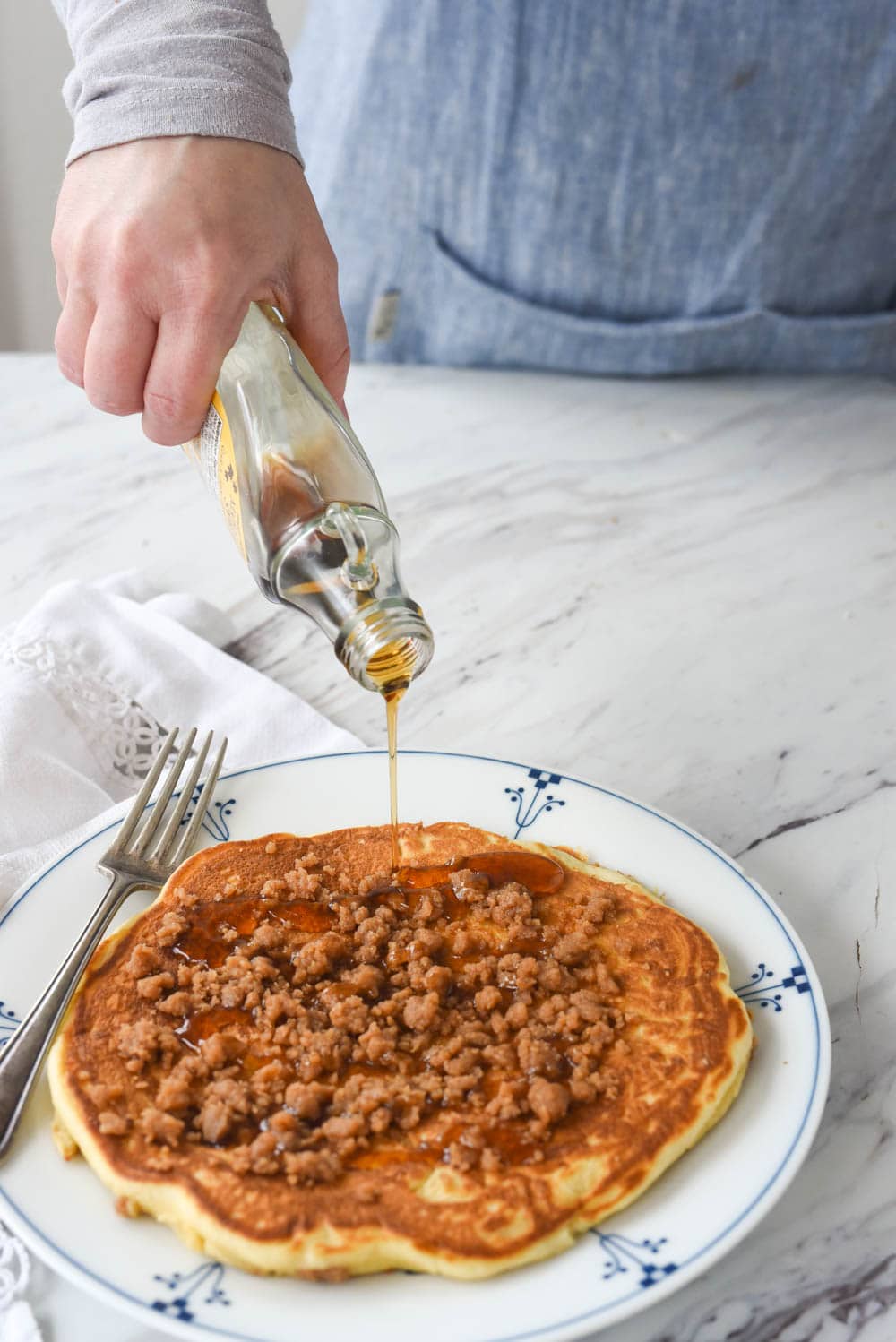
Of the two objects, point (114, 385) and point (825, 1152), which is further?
point (114, 385)

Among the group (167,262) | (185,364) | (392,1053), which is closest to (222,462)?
(185,364)

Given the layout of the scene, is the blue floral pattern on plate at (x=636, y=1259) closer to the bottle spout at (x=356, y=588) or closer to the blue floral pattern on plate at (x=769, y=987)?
the blue floral pattern on plate at (x=769, y=987)

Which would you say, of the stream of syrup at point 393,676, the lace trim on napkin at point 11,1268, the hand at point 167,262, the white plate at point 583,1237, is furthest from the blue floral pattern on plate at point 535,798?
the lace trim on napkin at point 11,1268

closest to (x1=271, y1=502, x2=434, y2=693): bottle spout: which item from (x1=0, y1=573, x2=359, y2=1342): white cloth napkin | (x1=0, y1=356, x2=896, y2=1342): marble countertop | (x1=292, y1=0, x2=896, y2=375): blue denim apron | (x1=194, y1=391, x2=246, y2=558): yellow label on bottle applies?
(x1=194, y1=391, x2=246, y2=558): yellow label on bottle

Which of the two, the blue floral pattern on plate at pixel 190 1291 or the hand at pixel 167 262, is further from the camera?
the hand at pixel 167 262

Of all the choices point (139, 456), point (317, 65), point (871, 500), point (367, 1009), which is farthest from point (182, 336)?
point (317, 65)

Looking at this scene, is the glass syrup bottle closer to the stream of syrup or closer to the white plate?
the stream of syrup

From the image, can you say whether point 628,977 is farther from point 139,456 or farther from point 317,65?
point 317,65
